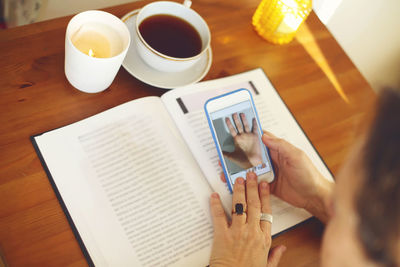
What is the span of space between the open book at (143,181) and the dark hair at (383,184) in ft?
1.11

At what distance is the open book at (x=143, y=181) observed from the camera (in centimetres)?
54

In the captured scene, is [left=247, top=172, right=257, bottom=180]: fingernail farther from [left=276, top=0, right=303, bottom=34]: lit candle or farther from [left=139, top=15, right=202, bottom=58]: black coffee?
[left=276, top=0, right=303, bottom=34]: lit candle

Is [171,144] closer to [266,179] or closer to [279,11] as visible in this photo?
[266,179]

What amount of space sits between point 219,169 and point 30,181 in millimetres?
316

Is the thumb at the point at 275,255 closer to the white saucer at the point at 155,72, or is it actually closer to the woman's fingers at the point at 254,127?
the woman's fingers at the point at 254,127

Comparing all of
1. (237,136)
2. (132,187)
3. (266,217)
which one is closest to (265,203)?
(266,217)

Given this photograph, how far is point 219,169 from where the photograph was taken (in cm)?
65

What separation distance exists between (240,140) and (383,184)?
392 millimetres

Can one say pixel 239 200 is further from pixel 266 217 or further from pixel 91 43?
pixel 91 43

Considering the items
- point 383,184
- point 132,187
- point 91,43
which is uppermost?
point 383,184

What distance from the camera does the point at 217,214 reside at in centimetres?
59

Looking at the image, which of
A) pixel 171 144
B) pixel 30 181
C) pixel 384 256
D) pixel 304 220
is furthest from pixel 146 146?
pixel 384 256

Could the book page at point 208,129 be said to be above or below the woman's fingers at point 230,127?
below

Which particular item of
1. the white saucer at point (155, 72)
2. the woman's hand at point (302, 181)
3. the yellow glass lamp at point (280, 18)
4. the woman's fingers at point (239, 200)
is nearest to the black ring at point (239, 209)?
the woman's fingers at point (239, 200)
